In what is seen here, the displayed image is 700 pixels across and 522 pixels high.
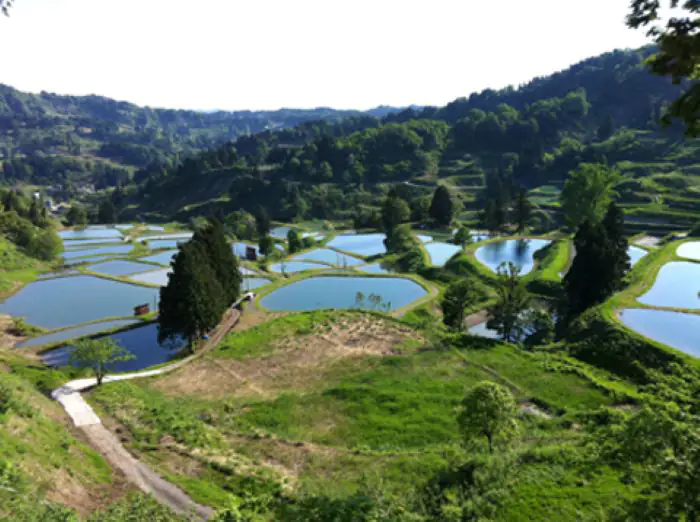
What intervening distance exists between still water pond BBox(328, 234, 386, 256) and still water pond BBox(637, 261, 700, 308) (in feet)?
→ 176

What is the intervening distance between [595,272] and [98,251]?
101m

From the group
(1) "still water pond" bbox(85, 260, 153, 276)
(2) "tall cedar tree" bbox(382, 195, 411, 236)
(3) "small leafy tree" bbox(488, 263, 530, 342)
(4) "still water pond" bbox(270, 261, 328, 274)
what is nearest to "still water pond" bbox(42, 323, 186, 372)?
(1) "still water pond" bbox(85, 260, 153, 276)

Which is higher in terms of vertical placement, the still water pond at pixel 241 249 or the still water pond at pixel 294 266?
the still water pond at pixel 294 266

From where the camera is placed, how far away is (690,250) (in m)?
64.9

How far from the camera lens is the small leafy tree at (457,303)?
48469 mm

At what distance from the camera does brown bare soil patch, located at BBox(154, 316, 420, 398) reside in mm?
35584

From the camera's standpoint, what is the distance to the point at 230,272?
55.4 m

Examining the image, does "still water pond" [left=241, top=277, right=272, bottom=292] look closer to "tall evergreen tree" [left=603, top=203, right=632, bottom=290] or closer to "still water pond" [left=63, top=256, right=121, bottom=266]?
"still water pond" [left=63, top=256, right=121, bottom=266]

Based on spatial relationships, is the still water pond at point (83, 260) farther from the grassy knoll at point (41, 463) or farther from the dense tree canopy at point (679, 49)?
the dense tree canopy at point (679, 49)

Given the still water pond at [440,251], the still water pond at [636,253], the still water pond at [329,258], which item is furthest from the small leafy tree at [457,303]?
the still water pond at [636,253]

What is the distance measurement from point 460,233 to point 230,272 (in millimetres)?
53836

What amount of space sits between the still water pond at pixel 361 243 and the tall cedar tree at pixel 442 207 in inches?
600

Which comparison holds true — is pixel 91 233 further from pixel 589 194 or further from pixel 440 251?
pixel 589 194

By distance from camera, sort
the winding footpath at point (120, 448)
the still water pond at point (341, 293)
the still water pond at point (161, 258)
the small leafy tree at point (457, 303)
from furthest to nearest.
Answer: the still water pond at point (161, 258) → the still water pond at point (341, 293) → the small leafy tree at point (457, 303) → the winding footpath at point (120, 448)
